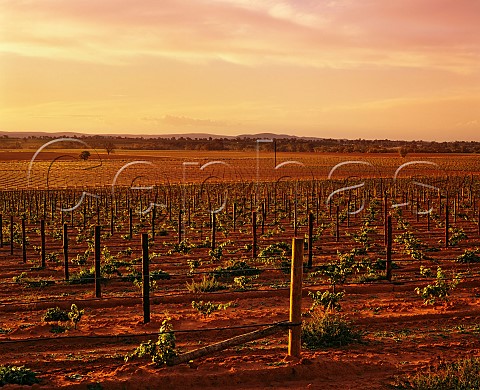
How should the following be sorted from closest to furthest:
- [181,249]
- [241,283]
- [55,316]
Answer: [55,316]
[241,283]
[181,249]

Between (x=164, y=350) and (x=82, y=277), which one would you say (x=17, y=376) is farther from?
(x=82, y=277)

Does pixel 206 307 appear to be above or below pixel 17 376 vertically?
below

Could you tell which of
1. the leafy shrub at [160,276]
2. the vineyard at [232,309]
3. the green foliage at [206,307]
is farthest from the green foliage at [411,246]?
the green foliage at [206,307]

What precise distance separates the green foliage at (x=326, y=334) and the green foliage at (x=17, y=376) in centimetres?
398

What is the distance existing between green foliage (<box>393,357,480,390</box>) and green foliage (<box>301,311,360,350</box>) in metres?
1.53

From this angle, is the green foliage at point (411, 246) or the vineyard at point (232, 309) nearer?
the vineyard at point (232, 309)

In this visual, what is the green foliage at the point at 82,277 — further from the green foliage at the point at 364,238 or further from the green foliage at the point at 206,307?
the green foliage at the point at 364,238

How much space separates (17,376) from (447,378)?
5349 millimetres

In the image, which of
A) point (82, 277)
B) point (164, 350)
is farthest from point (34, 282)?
point (164, 350)

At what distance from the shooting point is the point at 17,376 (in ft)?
22.6

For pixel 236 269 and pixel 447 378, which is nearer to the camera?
pixel 447 378

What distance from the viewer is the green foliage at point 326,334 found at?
8.62 m

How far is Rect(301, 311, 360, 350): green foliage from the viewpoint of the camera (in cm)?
862

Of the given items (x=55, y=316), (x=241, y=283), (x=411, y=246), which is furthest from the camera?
(x=411, y=246)
